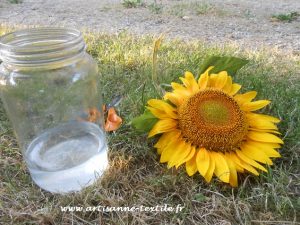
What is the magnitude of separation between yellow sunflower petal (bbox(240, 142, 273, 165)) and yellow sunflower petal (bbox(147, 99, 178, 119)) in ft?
0.68

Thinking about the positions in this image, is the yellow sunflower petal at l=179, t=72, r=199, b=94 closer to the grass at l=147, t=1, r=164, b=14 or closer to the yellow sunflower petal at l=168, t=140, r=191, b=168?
the yellow sunflower petal at l=168, t=140, r=191, b=168

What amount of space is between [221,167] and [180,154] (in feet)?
0.37

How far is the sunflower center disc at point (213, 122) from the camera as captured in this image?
103cm

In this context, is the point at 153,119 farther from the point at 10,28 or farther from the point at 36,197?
the point at 10,28

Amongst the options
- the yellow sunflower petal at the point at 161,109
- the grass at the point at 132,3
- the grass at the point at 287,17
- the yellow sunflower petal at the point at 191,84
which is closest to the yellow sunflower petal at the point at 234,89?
the yellow sunflower petal at the point at 191,84

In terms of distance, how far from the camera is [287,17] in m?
2.78

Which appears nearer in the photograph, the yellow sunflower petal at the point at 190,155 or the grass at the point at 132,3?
the yellow sunflower petal at the point at 190,155

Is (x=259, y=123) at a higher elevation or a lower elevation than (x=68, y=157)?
higher

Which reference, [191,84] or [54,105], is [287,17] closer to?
[191,84]

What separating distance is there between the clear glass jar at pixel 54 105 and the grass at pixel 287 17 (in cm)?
198

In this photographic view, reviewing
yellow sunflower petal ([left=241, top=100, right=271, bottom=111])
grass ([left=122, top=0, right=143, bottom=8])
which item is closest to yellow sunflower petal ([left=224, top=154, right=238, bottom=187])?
yellow sunflower petal ([left=241, top=100, right=271, bottom=111])

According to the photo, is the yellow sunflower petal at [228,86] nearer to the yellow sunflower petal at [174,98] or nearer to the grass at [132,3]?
the yellow sunflower petal at [174,98]

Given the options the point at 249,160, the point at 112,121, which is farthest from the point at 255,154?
the point at 112,121

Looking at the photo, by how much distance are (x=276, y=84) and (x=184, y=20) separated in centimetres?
140
